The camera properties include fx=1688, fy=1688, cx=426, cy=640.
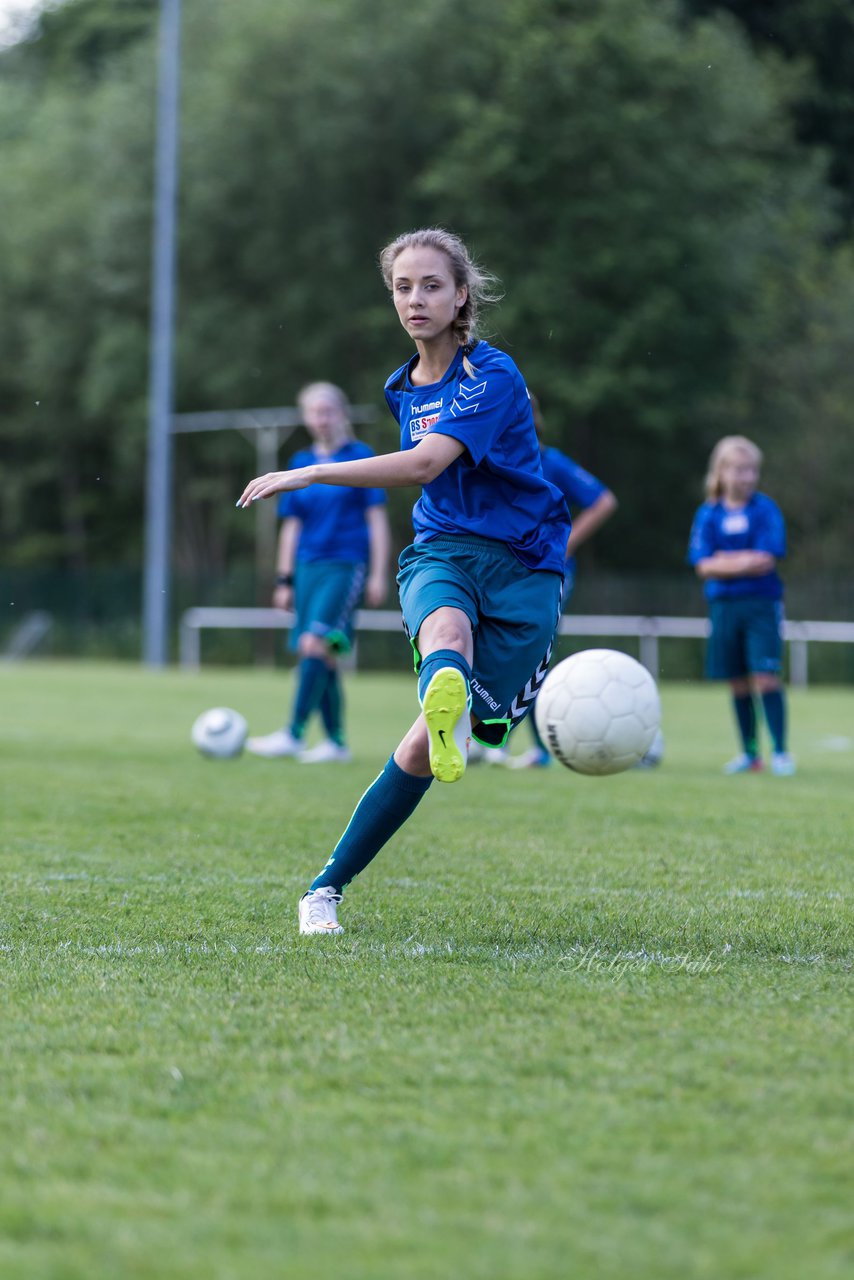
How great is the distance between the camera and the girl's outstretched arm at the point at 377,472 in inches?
154

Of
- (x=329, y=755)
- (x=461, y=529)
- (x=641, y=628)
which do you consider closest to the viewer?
(x=461, y=529)

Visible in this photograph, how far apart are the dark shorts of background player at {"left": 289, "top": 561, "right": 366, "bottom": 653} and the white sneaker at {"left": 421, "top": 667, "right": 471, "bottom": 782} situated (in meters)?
5.74

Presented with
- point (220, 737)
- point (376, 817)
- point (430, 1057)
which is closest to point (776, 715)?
point (220, 737)

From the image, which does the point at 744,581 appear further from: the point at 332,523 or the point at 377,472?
the point at 377,472

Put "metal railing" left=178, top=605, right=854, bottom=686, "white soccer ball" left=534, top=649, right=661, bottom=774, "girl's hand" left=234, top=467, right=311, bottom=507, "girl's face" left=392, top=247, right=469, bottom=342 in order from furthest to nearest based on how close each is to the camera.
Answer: "metal railing" left=178, top=605, right=854, bottom=686, "white soccer ball" left=534, top=649, right=661, bottom=774, "girl's face" left=392, top=247, right=469, bottom=342, "girl's hand" left=234, top=467, right=311, bottom=507

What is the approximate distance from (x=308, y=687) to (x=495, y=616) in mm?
5544

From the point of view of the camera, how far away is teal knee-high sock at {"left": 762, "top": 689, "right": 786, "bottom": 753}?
389 inches

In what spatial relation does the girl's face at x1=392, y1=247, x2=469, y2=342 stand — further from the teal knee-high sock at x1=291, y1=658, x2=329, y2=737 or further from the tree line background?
the tree line background

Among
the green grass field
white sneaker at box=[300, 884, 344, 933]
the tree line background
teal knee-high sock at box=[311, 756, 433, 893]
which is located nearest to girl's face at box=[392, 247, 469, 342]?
teal knee-high sock at box=[311, 756, 433, 893]

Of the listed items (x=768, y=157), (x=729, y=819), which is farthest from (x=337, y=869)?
(x=768, y=157)

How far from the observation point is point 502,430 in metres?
4.41

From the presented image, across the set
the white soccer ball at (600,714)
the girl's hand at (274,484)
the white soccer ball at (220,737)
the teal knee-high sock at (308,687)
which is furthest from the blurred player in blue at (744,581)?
the girl's hand at (274,484)

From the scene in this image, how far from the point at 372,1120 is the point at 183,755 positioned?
313 inches

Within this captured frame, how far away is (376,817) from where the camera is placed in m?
4.36
